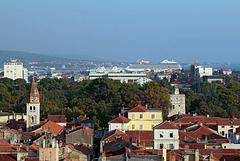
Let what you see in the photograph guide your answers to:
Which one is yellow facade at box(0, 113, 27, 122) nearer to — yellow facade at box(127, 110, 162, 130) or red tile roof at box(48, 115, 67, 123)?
red tile roof at box(48, 115, 67, 123)

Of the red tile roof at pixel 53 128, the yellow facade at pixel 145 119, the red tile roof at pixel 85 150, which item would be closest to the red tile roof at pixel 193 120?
the yellow facade at pixel 145 119

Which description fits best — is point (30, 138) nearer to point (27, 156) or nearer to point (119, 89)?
point (27, 156)

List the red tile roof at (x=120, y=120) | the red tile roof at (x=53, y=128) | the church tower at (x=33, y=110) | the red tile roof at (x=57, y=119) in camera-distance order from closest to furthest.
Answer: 1. the red tile roof at (x=53, y=128)
2. the red tile roof at (x=120, y=120)
3. the church tower at (x=33, y=110)
4. the red tile roof at (x=57, y=119)

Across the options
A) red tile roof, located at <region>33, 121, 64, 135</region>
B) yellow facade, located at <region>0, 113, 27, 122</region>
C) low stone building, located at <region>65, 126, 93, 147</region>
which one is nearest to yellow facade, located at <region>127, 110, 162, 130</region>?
red tile roof, located at <region>33, 121, 64, 135</region>

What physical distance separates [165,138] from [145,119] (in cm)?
1773

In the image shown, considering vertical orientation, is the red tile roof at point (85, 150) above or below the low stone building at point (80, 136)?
below

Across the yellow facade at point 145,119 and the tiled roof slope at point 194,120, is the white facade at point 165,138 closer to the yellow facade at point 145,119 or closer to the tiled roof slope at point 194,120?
the yellow facade at point 145,119

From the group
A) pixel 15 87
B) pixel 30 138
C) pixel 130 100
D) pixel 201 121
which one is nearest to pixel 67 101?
pixel 130 100

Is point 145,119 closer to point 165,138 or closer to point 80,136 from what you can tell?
point 80,136

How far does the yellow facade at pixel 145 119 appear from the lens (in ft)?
195

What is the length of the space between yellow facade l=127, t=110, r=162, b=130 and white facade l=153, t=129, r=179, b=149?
55.6 feet

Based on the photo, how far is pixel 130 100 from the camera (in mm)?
74375

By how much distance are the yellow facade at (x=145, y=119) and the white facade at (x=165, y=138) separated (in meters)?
17.0

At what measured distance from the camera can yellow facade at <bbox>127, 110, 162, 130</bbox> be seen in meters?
59.5
